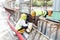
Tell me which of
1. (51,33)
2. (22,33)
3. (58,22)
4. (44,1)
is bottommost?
(22,33)

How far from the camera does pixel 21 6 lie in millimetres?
5395

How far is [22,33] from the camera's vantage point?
13.1 ft

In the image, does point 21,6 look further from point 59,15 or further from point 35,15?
point 59,15

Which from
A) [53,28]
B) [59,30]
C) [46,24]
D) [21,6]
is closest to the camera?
[59,30]

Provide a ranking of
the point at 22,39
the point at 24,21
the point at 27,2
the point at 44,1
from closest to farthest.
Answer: the point at 22,39 → the point at 44,1 → the point at 24,21 → the point at 27,2

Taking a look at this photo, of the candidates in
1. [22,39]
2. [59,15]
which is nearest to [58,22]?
[59,15]

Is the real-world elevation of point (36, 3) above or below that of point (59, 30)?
above

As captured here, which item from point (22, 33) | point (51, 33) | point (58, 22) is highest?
point (58, 22)

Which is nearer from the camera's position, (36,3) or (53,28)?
(53,28)

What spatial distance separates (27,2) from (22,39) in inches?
64.1

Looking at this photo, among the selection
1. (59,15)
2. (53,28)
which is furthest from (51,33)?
(59,15)

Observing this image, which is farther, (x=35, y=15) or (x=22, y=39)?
(x=35, y=15)

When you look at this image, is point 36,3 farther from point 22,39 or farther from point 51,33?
point 51,33

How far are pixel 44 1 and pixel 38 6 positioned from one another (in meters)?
0.26
